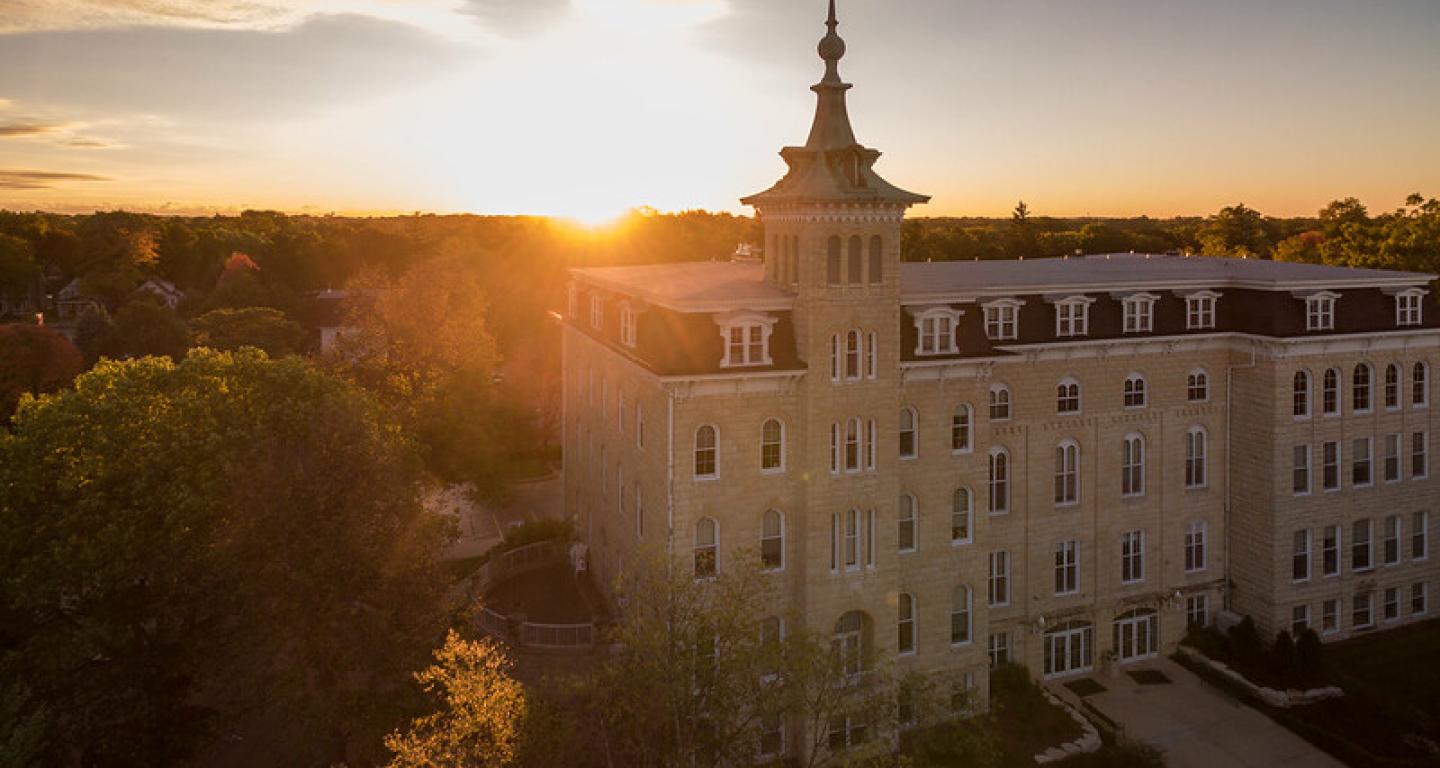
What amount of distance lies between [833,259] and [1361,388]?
89.2 feet

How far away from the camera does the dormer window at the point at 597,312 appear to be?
42.1m

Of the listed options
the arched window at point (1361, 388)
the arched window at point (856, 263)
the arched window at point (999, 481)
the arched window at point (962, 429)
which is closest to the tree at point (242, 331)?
the arched window at point (856, 263)

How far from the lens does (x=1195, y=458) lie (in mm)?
42812

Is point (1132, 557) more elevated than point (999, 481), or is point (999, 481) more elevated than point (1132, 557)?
point (999, 481)

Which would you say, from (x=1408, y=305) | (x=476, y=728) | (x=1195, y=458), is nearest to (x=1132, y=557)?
(x=1195, y=458)

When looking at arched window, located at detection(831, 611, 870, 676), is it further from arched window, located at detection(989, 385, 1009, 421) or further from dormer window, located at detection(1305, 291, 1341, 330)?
dormer window, located at detection(1305, 291, 1341, 330)

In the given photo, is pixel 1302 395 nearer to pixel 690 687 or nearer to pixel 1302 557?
pixel 1302 557

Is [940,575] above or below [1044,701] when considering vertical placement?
above

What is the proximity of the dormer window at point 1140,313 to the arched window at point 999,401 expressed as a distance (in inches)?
259

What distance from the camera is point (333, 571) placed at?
29016mm

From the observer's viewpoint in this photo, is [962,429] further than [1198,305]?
No

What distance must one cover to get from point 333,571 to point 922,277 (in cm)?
2661

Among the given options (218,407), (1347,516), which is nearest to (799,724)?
(218,407)

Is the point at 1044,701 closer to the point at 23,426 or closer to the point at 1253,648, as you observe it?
the point at 1253,648
